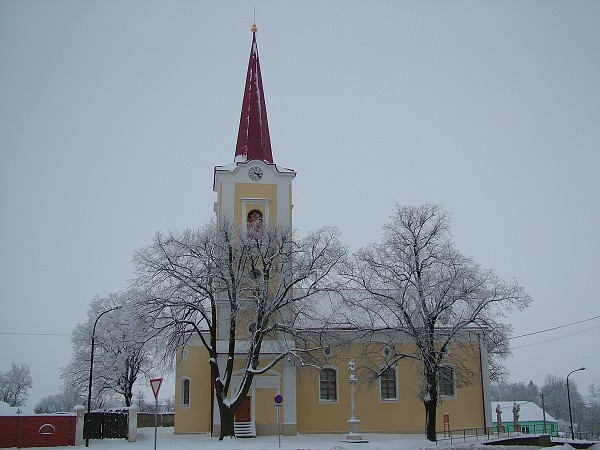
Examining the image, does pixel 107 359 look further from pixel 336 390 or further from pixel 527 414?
pixel 527 414

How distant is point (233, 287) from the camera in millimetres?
35125

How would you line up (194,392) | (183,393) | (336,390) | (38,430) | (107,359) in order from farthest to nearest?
1. (107,359)
2. (336,390)
3. (183,393)
4. (194,392)
5. (38,430)

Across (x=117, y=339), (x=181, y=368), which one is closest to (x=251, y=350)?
(x=181, y=368)

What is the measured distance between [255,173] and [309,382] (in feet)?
43.1

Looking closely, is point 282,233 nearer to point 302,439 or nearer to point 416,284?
point 416,284

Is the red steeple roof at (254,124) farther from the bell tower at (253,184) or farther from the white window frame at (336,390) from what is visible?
the white window frame at (336,390)

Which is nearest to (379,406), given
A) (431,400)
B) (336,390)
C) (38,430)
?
(336,390)

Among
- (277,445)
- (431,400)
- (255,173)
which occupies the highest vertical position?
(255,173)

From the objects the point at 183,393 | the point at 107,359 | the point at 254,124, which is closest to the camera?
the point at 183,393

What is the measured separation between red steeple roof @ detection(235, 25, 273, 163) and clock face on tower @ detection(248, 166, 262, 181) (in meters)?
0.69

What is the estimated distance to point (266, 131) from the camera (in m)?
42.4

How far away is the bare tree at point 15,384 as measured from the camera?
315ft

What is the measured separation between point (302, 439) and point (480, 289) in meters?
12.0

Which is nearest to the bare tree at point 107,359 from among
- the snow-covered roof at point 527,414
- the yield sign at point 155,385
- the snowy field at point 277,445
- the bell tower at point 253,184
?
the bell tower at point 253,184
